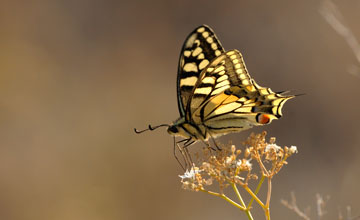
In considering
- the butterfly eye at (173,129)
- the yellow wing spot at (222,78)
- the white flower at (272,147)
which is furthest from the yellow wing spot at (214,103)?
the white flower at (272,147)

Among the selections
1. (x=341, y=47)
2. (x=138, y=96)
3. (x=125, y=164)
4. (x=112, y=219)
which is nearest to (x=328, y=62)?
(x=341, y=47)

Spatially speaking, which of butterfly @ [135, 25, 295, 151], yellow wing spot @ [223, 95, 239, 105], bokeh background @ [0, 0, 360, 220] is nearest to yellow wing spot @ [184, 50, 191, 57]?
butterfly @ [135, 25, 295, 151]

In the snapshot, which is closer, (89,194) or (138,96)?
(89,194)

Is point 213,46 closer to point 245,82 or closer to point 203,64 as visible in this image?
point 203,64

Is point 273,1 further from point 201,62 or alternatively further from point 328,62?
point 201,62

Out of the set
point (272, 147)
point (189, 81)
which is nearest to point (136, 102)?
point (189, 81)

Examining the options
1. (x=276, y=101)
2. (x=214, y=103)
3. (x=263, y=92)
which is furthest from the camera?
(x=214, y=103)

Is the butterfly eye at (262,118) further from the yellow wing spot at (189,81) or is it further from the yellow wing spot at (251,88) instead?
the yellow wing spot at (189,81)

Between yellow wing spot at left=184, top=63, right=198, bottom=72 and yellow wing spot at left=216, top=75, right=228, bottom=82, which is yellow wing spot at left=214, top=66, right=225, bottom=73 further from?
yellow wing spot at left=184, top=63, right=198, bottom=72

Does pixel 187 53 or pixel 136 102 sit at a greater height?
pixel 136 102
